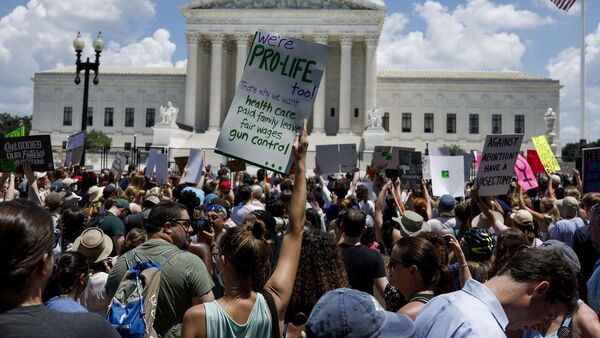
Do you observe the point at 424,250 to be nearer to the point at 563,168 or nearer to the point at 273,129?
the point at 273,129

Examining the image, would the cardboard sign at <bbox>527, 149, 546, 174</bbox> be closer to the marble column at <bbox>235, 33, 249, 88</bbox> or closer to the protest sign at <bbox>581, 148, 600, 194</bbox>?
the protest sign at <bbox>581, 148, 600, 194</bbox>

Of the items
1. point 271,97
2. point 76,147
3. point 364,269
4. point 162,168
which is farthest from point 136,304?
point 76,147

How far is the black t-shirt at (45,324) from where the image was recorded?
2.33 metres

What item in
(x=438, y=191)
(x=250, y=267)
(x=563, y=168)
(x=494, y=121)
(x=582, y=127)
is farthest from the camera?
(x=494, y=121)

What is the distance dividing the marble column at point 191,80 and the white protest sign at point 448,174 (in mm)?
52311

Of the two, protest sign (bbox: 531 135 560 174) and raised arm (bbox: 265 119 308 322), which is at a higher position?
protest sign (bbox: 531 135 560 174)

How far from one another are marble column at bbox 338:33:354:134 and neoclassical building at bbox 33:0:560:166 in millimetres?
104

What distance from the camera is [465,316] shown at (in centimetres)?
289

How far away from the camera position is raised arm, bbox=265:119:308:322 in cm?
375

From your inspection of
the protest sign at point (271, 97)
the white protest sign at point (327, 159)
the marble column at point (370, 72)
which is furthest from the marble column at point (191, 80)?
the protest sign at point (271, 97)

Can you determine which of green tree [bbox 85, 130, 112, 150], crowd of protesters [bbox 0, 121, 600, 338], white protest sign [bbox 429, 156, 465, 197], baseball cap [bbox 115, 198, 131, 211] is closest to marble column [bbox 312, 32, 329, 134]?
green tree [bbox 85, 130, 112, 150]

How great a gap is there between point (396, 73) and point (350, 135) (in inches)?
595

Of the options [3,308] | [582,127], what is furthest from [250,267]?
[582,127]

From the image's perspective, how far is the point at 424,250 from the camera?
4031 mm
